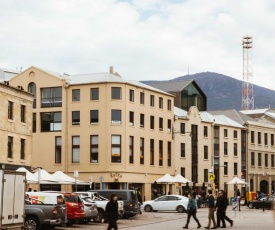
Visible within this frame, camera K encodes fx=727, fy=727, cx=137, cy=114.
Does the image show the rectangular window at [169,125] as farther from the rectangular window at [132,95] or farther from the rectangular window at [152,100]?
the rectangular window at [132,95]

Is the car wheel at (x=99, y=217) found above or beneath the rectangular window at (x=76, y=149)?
beneath

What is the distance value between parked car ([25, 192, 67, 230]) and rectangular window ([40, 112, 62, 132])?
154 ft

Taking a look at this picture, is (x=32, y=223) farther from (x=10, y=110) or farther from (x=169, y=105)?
(x=169, y=105)

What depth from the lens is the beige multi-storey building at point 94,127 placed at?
251 ft

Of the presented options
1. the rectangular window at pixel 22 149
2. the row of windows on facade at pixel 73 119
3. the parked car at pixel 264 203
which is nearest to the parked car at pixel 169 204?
the rectangular window at pixel 22 149

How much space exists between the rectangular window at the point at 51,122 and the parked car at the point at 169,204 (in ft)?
69.8

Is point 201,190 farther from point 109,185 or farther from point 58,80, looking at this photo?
point 58,80

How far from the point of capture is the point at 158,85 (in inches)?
4097

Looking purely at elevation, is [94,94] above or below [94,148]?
above

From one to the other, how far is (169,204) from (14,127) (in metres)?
14.5

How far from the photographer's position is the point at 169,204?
59875 mm

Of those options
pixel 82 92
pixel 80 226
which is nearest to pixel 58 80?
pixel 82 92

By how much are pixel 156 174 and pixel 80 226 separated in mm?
44308

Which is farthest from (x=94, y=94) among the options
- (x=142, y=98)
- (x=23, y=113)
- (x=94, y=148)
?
(x=23, y=113)
